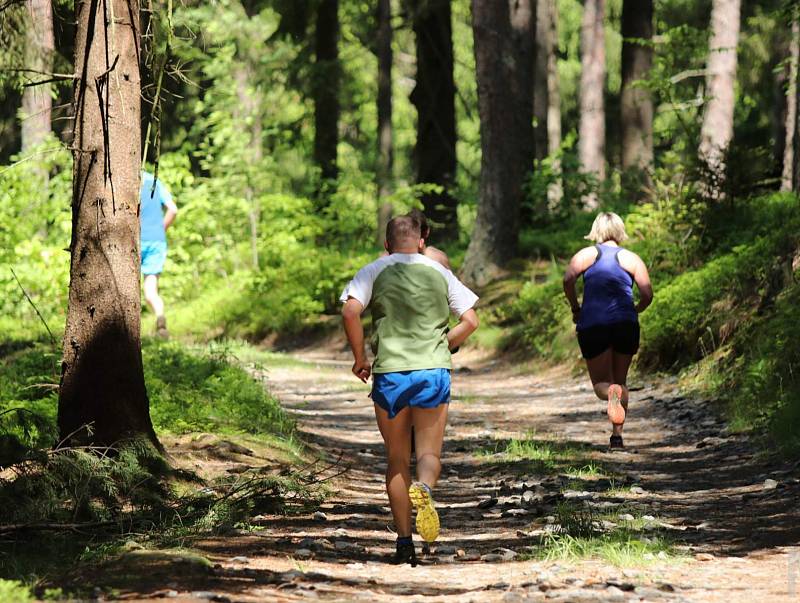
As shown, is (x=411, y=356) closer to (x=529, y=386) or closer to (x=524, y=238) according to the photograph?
(x=529, y=386)

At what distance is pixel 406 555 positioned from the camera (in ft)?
19.7

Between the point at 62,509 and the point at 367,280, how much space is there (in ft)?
6.79

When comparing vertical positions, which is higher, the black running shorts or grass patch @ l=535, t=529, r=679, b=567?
the black running shorts

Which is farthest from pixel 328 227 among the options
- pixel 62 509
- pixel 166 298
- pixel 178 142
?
pixel 62 509

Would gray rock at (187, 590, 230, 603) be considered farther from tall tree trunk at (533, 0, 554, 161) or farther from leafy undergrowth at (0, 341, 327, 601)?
tall tree trunk at (533, 0, 554, 161)

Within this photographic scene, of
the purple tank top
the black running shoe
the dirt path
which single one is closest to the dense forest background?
the dirt path

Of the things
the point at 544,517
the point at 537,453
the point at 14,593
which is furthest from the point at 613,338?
the point at 14,593

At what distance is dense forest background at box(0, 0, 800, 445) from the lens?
11.7m

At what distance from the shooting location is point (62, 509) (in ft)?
20.8

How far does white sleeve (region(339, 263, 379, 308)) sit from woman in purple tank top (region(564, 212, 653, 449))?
4.38 metres

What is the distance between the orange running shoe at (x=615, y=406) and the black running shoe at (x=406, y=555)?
4.03 metres

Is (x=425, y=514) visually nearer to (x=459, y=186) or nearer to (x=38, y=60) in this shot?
(x=38, y=60)

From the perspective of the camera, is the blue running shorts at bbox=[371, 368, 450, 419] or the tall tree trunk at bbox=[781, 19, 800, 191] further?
the tall tree trunk at bbox=[781, 19, 800, 191]

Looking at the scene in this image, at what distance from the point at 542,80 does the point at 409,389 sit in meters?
27.8
